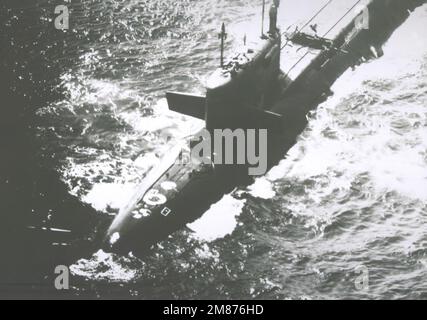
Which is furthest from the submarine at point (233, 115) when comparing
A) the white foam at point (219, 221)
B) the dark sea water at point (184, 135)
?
the dark sea water at point (184, 135)

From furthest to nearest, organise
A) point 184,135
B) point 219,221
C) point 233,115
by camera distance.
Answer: point 184,135
point 233,115
point 219,221

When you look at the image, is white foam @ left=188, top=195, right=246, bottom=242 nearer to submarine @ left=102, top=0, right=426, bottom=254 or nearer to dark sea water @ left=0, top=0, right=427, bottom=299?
dark sea water @ left=0, top=0, right=427, bottom=299

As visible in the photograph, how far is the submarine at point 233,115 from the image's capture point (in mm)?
17906

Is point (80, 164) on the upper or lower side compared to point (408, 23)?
lower

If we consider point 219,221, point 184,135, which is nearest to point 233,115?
point 184,135

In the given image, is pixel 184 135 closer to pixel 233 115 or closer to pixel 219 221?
pixel 233 115

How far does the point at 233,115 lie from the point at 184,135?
396 cm

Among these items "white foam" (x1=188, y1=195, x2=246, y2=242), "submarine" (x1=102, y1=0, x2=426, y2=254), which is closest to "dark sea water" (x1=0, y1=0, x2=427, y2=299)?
"white foam" (x1=188, y1=195, x2=246, y2=242)

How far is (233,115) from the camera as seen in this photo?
19.4 meters

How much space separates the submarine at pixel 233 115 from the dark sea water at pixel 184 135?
56cm

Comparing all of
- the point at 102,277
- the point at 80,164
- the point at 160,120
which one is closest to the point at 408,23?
the point at 160,120
